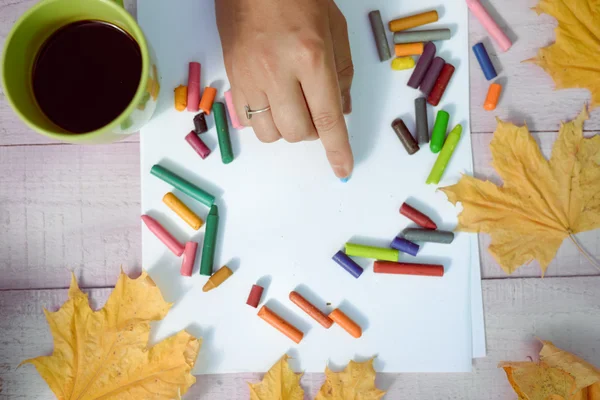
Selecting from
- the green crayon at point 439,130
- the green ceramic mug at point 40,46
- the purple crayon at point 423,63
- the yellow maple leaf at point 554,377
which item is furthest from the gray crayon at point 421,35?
the yellow maple leaf at point 554,377

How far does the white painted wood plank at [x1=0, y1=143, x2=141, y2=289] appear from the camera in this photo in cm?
80

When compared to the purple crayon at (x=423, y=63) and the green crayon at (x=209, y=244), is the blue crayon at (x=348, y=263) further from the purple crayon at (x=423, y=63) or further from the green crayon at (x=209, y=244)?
the purple crayon at (x=423, y=63)

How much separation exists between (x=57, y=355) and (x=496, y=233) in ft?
2.31

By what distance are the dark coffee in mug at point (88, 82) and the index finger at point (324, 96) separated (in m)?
0.22

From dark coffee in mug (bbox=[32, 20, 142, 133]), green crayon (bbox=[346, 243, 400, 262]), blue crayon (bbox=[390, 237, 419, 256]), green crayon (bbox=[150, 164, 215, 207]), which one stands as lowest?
green crayon (bbox=[346, 243, 400, 262])

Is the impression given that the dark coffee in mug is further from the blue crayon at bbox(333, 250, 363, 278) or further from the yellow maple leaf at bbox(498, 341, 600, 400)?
the yellow maple leaf at bbox(498, 341, 600, 400)

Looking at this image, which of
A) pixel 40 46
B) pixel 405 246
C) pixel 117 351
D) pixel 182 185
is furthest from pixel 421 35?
pixel 117 351

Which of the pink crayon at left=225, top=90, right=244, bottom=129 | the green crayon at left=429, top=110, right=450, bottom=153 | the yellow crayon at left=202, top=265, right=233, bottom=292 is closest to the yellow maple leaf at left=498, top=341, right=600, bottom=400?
the green crayon at left=429, top=110, right=450, bottom=153

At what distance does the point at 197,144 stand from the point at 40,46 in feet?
0.82

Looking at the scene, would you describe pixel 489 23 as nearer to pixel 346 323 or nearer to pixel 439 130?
pixel 439 130

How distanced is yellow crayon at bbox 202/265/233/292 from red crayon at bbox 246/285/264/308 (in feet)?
0.15

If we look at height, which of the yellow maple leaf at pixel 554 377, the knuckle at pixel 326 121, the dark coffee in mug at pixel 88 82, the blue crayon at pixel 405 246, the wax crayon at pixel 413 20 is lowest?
the yellow maple leaf at pixel 554 377

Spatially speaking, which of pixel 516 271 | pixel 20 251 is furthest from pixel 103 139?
pixel 516 271

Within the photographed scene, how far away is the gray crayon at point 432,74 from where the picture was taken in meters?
0.80
